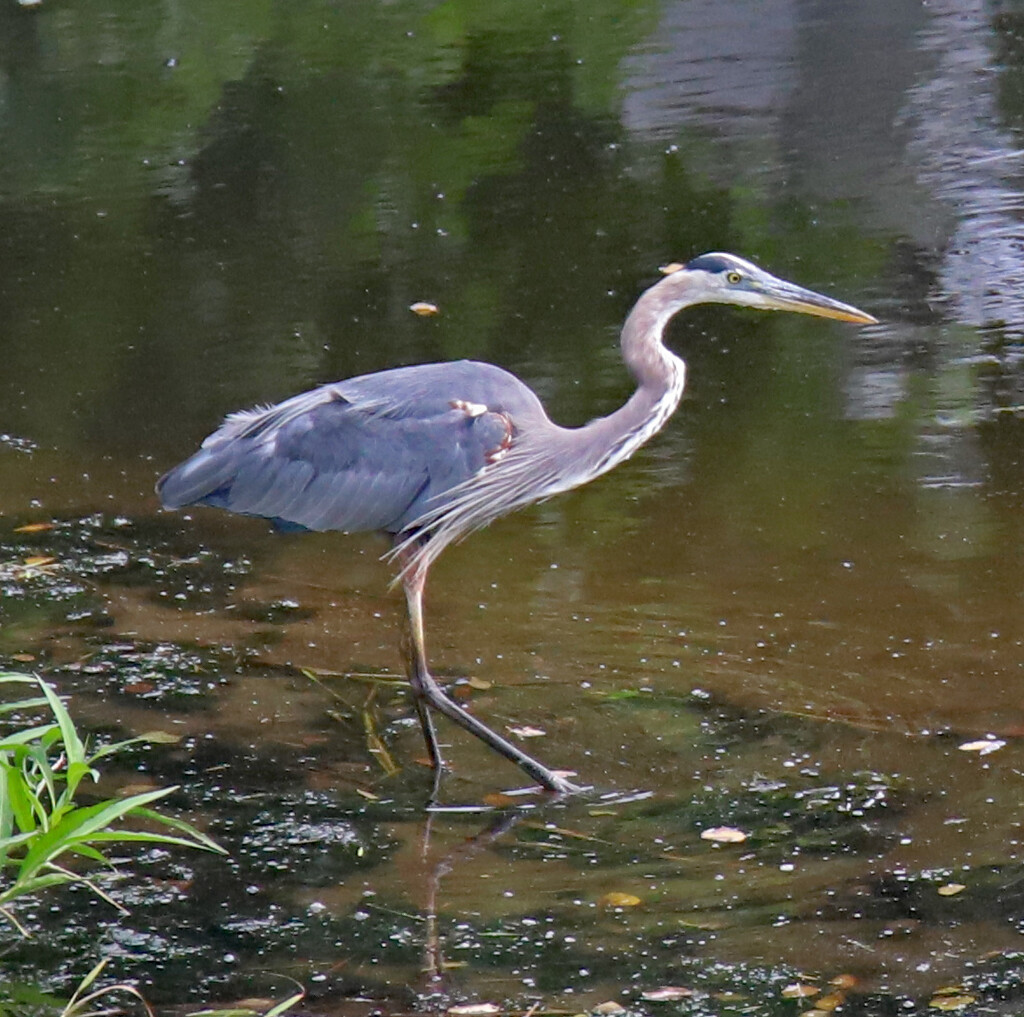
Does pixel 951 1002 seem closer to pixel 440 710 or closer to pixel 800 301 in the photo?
pixel 440 710

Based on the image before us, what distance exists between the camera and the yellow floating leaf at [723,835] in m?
4.17

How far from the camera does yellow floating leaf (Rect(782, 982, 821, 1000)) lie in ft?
11.5

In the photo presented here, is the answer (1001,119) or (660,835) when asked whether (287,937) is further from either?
(1001,119)

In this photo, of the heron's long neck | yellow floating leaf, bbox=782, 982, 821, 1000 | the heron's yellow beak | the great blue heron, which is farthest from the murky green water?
the heron's yellow beak

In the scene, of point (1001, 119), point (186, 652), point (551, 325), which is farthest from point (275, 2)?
point (186, 652)

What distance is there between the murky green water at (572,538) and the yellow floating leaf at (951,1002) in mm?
24

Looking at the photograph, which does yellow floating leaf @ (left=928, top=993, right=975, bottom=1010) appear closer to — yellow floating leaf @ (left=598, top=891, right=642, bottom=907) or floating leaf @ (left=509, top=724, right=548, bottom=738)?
yellow floating leaf @ (left=598, top=891, right=642, bottom=907)

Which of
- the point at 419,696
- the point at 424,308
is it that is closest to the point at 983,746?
the point at 419,696

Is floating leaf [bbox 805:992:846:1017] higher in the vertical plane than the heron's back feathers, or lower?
lower

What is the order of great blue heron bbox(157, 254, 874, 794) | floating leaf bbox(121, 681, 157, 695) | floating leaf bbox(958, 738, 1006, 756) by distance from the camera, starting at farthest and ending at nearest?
floating leaf bbox(121, 681, 157, 695), great blue heron bbox(157, 254, 874, 794), floating leaf bbox(958, 738, 1006, 756)

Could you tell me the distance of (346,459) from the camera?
16.6 feet

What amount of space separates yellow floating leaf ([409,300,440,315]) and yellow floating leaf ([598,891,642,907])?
4522 millimetres

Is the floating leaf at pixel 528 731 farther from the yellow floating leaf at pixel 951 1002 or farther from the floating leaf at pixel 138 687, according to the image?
the yellow floating leaf at pixel 951 1002

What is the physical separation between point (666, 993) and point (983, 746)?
4.50 feet
